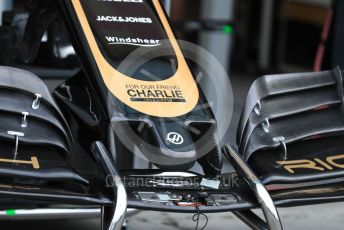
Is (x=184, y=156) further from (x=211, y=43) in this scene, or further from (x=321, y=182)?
(x=211, y=43)

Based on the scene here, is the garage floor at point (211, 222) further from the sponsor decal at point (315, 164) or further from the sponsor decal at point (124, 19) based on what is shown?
the sponsor decal at point (315, 164)

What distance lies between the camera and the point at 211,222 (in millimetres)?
6246

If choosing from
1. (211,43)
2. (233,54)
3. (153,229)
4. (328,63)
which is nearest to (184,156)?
(153,229)

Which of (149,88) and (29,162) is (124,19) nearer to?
(149,88)

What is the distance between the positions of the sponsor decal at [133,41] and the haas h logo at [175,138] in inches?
24.1

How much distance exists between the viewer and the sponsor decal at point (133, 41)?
15.8 ft

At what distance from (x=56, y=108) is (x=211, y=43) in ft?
14.9

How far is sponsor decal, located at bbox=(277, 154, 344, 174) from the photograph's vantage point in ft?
14.5

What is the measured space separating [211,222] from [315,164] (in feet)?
6.21

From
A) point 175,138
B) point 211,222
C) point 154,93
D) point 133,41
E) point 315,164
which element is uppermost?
point 133,41

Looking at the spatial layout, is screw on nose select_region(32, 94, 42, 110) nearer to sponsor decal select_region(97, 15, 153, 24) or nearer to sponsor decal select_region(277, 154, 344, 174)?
sponsor decal select_region(97, 15, 153, 24)

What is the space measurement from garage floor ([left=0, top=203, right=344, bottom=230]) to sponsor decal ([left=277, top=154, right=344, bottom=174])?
167 centimetres

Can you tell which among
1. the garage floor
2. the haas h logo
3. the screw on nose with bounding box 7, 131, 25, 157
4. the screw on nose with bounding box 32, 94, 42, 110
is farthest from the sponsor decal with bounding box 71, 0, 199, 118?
the garage floor

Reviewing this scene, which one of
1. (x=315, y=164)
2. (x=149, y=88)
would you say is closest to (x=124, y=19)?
(x=149, y=88)
